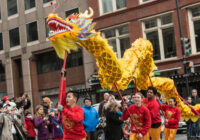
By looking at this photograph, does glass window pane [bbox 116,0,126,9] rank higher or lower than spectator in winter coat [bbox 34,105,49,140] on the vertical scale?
higher

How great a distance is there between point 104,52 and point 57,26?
4.05ft

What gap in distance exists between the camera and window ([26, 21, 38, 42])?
2503 centimetres

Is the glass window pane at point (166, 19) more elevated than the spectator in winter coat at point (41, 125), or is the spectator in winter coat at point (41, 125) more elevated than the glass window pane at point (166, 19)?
the glass window pane at point (166, 19)

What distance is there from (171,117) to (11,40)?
812 inches

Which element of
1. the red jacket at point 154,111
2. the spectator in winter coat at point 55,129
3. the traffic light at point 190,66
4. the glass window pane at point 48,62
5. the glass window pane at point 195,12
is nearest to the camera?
the red jacket at point 154,111

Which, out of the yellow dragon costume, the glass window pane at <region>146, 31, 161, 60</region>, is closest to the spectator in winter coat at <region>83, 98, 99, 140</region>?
the yellow dragon costume

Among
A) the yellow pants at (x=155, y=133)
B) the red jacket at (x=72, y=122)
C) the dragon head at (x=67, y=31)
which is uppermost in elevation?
the dragon head at (x=67, y=31)

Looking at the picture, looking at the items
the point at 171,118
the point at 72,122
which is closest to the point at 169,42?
the point at 171,118

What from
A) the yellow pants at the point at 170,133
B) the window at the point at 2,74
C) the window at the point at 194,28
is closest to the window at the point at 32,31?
the window at the point at 2,74

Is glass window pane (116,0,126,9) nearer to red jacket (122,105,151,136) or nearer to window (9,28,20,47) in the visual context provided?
window (9,28,20,47)

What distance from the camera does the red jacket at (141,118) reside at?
276 inches

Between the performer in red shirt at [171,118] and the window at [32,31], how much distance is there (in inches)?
702

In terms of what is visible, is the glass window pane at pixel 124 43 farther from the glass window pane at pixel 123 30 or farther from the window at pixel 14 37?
the window at pixel 14 37

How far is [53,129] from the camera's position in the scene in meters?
8.73
